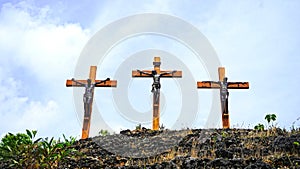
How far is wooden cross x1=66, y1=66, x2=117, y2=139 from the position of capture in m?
15.1

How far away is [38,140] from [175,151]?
348 centimetres

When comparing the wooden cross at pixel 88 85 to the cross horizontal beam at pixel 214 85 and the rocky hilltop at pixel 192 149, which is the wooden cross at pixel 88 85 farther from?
the cross horizontal beam at pixel 214 85

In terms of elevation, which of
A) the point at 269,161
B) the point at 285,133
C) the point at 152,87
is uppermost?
the point at 152,87

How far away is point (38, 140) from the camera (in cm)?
949

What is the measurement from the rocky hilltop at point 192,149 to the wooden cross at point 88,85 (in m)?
1.63

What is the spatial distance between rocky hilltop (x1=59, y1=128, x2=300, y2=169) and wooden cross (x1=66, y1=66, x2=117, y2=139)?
64.2 inches

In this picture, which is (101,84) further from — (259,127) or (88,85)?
(259,127)

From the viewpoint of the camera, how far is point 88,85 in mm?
15852

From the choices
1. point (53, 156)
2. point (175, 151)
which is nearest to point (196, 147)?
point (175, 151)

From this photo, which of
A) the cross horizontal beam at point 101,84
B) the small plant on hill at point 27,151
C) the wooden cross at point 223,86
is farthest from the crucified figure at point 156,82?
the small plant on hill at point 27,151

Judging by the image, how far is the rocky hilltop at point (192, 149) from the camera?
8.83 meters

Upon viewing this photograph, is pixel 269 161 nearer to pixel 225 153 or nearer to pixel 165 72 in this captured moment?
pixel 225 153

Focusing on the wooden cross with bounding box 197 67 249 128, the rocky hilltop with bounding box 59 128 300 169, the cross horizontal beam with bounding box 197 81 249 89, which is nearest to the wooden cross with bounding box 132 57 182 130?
the cross horizontal beam with bounding box 197 81 249 89

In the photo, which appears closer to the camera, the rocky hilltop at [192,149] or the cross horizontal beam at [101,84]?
the rocky hilltop at [192,149]
